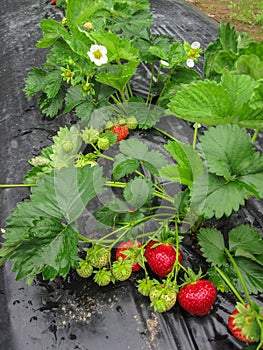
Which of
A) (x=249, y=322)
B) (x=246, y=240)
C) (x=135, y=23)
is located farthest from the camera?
(x=135, y=23)

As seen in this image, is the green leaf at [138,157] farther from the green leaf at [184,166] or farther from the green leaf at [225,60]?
the green leaf at [225,60]

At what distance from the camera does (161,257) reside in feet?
3.17

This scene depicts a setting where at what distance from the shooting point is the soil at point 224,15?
3595mm

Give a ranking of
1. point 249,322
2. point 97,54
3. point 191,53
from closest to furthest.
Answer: point 249,322 → point 97,54 → point 191,53

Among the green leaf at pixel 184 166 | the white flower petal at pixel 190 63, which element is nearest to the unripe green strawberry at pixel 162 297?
the green leaf at pixel 184 166

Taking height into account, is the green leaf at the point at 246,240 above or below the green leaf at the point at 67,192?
below

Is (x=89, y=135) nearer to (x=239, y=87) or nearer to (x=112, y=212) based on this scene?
(x=112, y=212)

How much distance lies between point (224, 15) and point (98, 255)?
3.62 m

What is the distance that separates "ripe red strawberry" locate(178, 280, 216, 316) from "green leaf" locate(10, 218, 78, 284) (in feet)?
0.91

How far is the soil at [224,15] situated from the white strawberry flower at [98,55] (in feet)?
8.55

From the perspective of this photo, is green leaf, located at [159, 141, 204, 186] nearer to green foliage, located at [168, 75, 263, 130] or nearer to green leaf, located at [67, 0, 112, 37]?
green foliage, located at [168, 75, 263, 130]

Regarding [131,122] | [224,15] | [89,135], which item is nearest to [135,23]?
[131,122]

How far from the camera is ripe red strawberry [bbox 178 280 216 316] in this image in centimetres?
93

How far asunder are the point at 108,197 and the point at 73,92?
427mm
